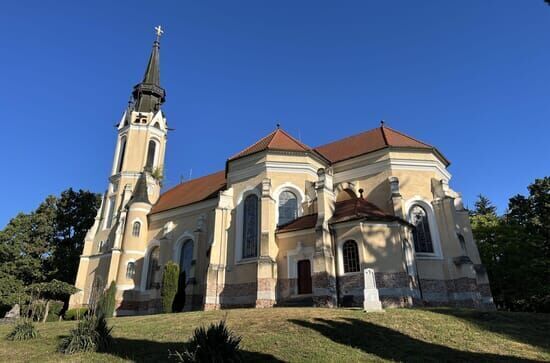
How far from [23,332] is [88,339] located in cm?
530

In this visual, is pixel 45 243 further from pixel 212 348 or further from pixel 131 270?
pixel 212 348

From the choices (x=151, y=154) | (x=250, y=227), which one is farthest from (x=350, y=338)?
(x=151, y=154)

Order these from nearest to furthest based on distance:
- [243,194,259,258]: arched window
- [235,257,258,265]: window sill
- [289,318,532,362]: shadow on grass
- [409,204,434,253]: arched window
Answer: [289,318,532,362]: shadow on grass
[409,204,434,253]: arched window
[235,257,258,265]: window sill
[243,194,259,258]: arched window

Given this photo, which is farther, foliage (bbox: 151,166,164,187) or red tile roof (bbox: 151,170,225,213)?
foliage (bbox: 151,166,164,187)

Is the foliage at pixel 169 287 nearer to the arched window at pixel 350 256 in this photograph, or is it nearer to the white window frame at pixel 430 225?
the arched window at pixel 350 256

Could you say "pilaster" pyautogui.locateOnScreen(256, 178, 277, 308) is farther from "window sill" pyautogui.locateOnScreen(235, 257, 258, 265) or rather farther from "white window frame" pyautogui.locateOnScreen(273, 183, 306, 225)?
"window sill" pyautogui.locateOnScreen(235, 257, 258, 265)

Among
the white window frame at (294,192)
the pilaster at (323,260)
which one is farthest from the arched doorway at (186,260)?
the pilaster at (323,260)

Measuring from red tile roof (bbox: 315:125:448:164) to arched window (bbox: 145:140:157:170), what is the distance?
20191 millimetres

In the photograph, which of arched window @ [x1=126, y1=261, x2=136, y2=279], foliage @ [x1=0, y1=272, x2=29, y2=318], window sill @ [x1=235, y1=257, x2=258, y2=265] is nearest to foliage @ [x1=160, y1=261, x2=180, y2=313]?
window sill @ [x1=235, y1=257, x2=258, y2=265]

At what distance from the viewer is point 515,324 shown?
13.4 metres

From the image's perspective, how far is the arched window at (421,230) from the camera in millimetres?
23188

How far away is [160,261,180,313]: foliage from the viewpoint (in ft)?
80.2

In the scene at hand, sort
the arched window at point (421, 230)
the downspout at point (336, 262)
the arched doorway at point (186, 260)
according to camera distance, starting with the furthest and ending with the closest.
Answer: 1. the arched doorway at point (186, 260)
2. the arched window at point (421, 230)
3. the downspout at point (336, 262)

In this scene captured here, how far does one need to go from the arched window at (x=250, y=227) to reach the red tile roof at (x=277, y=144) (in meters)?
3.52
